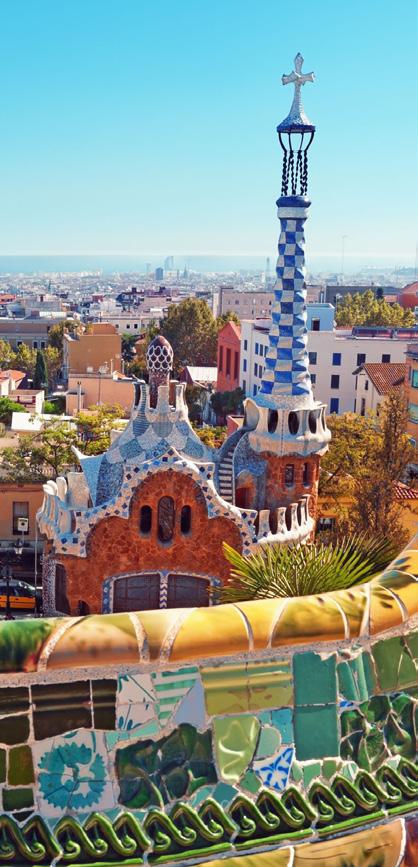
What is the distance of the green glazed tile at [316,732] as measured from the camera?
695cm

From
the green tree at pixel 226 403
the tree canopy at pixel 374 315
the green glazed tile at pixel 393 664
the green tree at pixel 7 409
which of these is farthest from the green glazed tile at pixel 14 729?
the tree canopy at pixel 374 315

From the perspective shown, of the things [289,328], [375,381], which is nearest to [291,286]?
[289,328]

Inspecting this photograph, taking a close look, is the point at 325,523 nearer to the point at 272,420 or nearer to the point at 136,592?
the point at 272,420

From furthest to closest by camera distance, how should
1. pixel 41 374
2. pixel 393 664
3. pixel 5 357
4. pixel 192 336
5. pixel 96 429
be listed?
1. pixel 5 357
2. pixel 192 336
3. pixel 41 374
4. pixel 96 429
5. pixel 393 664

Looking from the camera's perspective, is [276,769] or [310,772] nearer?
[276,769]

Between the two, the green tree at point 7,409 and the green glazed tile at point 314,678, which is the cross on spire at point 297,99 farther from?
the green tree at point 7,409

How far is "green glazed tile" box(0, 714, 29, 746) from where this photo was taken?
6.23 m

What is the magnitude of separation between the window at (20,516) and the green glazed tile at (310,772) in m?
22.5

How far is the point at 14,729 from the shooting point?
625cm

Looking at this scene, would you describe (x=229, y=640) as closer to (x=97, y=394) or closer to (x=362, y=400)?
(x=362, y=400)

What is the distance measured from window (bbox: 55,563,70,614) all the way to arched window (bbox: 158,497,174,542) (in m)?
2.03

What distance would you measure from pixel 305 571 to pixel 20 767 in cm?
394

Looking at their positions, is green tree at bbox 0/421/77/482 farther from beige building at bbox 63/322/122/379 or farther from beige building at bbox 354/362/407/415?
beige building at bbox 63/322/122/379

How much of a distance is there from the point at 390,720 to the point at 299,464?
1105 cm
